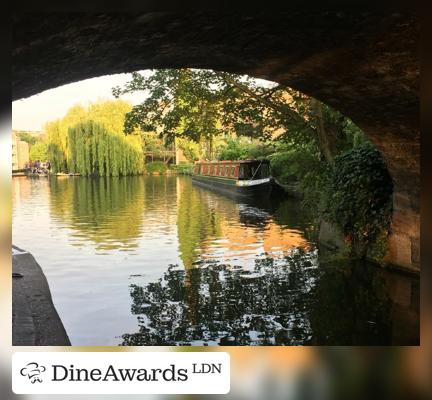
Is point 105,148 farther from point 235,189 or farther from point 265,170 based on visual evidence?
point 235,189

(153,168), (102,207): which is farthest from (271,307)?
(102,207)

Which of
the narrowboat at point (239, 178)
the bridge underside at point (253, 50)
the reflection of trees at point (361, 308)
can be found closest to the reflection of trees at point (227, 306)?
the reflection of trees at point (361, 308)

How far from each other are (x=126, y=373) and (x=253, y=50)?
2.41 m

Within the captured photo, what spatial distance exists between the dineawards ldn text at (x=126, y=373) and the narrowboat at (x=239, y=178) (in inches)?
434

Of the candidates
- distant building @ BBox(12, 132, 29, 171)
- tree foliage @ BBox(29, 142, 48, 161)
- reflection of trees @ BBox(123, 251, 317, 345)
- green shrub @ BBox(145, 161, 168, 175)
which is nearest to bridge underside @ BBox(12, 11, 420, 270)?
distant building @ BBox(12, 132, 29, 171)

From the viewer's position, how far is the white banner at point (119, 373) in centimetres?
316

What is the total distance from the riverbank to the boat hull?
9446 millimetres

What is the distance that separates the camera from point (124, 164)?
8828 mm

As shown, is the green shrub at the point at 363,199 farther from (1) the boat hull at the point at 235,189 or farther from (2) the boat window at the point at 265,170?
(1) the boat hull at the point at 235,189

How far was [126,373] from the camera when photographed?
3.19 metres

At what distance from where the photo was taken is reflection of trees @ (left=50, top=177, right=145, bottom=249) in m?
9.75

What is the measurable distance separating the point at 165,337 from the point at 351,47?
3.08 meters

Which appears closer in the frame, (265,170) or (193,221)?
(193,221)

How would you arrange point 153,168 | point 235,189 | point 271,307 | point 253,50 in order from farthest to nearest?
1. point 235,189
2. point 153,168
3. point 271,307
4. point 253,50
